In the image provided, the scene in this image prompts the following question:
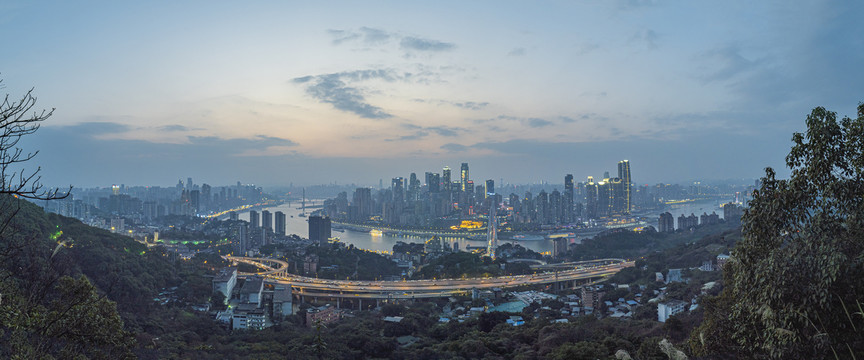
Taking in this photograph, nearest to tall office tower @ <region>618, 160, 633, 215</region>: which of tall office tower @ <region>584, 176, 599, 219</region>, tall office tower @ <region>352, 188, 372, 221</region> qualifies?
tall office tower @ <region>584, 176, 599, 219</region>

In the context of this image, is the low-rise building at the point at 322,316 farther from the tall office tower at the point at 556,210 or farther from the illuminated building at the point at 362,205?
the illuminated building at the point at 362,205

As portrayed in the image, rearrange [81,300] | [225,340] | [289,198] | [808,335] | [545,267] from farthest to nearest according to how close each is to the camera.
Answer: [289,198] < [545,267] < [225,340] < [81,300] < [808,335]

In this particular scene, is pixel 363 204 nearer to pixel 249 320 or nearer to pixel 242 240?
pixel 242 240

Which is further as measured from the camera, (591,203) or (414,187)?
(414,187)

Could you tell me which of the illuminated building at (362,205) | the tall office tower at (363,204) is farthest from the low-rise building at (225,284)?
the tall office tower at (363,204)

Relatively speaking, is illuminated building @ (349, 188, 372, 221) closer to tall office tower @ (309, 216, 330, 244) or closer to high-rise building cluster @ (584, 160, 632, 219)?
tall office tower @ (309, 216, 330, 244)

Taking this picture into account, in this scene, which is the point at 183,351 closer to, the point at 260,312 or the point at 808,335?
the point at 260,312

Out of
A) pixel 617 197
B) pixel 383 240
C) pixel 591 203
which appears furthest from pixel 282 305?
pixel 617 197

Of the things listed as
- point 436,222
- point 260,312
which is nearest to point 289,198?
point 436,222
